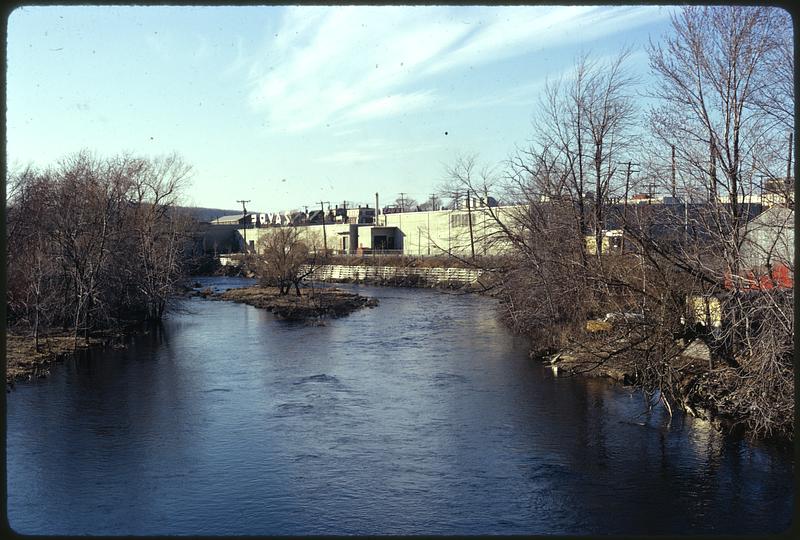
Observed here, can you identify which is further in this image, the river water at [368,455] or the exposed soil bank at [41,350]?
the exposed soil bank at [41,350]

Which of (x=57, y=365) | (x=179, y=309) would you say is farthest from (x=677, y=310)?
(x=179, y=309)

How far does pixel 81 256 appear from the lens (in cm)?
1684

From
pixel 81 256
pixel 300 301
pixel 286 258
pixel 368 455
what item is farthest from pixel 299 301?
pixel 368 455

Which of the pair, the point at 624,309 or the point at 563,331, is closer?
the point at 624,309

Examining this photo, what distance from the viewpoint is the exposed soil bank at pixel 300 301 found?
2269 centimetres

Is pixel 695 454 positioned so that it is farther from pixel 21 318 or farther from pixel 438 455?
pixel 21 318

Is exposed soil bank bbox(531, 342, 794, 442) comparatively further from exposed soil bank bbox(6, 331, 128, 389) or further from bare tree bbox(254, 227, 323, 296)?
bare tree bbox(254, 227, 323, 296)

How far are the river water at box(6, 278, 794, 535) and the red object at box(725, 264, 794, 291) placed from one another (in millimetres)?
1923

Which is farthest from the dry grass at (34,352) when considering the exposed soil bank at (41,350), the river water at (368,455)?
the river water at (368,455)

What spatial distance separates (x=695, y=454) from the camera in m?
8.15

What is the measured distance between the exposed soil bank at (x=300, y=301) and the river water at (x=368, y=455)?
28.5 feet

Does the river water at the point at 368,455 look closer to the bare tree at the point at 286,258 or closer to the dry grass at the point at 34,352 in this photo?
the dry grass at the point at 34,352

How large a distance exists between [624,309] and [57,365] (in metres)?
10.4

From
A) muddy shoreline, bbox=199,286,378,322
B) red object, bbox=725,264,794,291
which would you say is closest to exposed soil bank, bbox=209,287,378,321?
muddy shoreline, bbox=199,286,378,322
